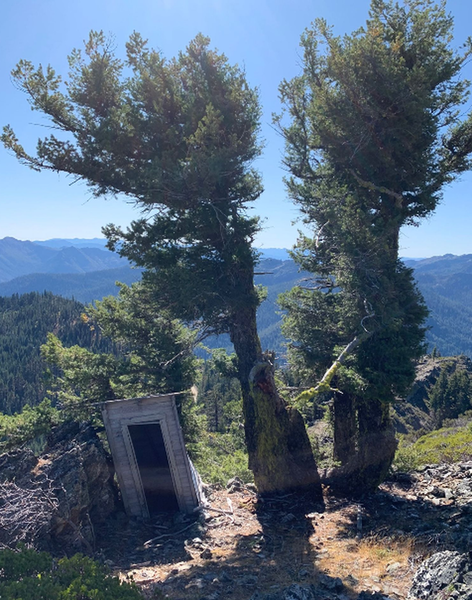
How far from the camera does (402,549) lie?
6.93m

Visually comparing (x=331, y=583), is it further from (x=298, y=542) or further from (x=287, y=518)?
(x=287, y=518)

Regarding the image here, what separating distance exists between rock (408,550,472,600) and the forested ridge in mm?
84888

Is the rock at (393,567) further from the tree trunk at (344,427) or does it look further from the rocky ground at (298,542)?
the tree trunk at (344,427)

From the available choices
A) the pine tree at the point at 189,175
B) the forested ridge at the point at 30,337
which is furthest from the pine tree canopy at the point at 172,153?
the forested ridge at the point at 30,337

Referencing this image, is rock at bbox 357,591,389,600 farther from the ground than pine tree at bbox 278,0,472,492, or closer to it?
closer to it

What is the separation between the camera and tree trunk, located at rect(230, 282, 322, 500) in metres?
9.64

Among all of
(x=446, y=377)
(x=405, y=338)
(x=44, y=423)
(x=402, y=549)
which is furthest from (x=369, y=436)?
(x=446, y=377)

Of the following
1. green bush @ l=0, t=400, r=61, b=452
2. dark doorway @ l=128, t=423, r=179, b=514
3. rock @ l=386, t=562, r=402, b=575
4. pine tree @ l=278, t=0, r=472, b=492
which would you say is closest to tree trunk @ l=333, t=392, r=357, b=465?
pine tree @ l=278, t=0, r=472, b=492

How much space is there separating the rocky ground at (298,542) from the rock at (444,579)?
1.11 feet

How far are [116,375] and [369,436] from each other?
7936 millimetres

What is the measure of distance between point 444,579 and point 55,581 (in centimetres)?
448

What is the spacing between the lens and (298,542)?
8031 millimetres

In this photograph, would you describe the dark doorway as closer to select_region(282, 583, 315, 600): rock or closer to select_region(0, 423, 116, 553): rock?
select_region(0, 423, 116, 553): rock

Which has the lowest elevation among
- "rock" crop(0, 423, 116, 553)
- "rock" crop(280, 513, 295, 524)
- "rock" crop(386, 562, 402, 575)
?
"rock" crop(280, 513, 295, 524)
